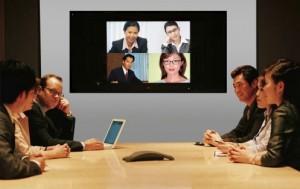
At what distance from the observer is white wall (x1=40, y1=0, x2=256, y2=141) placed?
6.93 metres

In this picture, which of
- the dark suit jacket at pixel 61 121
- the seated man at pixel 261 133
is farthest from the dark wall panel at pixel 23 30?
the seated man at pixel 261 133

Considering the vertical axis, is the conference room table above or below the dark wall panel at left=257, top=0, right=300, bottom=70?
below

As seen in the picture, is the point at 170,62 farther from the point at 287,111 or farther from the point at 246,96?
the point at 287,111

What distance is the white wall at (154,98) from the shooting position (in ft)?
22.7

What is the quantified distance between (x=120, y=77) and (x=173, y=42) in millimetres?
740

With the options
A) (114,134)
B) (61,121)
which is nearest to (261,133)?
(114,134)

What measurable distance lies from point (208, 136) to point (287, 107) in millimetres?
1302

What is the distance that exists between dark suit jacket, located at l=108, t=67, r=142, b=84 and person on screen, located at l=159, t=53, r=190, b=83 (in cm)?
31

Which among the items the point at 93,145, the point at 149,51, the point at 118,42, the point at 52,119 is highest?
the point at 118,42

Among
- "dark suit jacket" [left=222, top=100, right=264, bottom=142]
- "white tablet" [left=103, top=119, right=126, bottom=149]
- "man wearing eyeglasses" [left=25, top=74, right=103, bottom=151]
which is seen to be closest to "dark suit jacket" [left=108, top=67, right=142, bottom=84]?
"man wearing eyeglasses" [left=25, top=74, right=103, bottom=151]

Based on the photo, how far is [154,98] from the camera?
703 cm

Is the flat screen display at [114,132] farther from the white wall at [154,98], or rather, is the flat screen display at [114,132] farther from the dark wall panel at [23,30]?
the white wall at [154,98]

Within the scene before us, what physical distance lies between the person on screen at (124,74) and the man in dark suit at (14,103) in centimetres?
396

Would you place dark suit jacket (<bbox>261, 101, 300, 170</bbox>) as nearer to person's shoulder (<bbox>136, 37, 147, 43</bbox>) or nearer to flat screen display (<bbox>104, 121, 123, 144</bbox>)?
flat screen display (<bbox>104, 121, 123, 144</bbox>)
